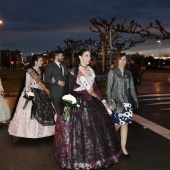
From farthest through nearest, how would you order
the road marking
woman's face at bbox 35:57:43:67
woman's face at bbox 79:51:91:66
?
the road marking → woman's face at bbox 35:57:43:67 → woman's face at bbox 79:51:91:66

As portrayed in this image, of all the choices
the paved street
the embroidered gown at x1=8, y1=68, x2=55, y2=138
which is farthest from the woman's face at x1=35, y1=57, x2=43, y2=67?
the paved street

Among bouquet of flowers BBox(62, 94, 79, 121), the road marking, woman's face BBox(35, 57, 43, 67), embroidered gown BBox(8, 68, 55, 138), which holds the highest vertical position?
woman's face BBox(35, 57, 43, 67)

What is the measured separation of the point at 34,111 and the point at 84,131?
2383 millimetres

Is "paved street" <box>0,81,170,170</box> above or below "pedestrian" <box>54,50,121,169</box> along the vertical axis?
below

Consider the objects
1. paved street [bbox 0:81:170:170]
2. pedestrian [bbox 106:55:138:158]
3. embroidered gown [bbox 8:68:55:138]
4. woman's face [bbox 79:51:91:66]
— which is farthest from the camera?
embroidered gown [bbox 8:68:55:138]

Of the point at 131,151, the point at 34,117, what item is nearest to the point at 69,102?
the point at 131,151

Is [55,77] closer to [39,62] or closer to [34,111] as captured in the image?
[39,62]

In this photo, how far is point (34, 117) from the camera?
737cm

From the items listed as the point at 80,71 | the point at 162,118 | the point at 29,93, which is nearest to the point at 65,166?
the point at 80,71

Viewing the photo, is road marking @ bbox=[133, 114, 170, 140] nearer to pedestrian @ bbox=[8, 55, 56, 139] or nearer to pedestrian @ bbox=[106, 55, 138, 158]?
pedestrian @ bbox=[106, 55, 138, 158]

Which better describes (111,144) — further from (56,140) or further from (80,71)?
(80,71)

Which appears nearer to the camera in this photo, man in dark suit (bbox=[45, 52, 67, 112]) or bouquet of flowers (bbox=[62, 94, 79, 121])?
Result: bouquet of flowers (bbox=[62, 94, 79, 121])

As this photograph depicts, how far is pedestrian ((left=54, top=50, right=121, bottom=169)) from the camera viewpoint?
204 inches

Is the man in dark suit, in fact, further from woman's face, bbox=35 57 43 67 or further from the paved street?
the paved street
